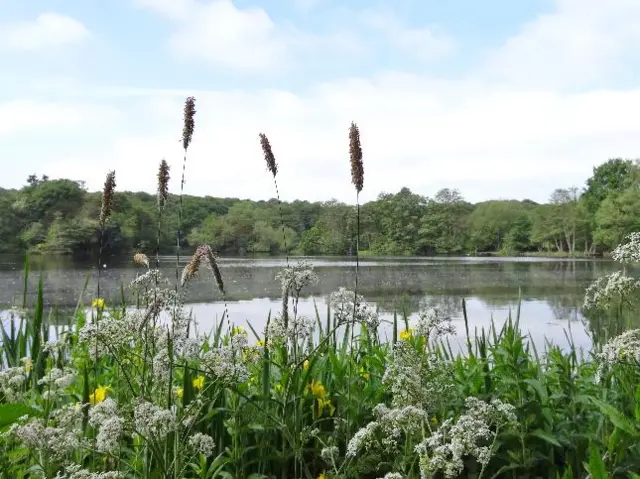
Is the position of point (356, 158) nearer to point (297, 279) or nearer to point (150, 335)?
point (297, 279)

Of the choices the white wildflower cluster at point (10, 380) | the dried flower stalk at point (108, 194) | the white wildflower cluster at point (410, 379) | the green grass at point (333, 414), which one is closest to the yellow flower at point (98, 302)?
the green grass at point (333, 414)

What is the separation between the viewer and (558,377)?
300 cm

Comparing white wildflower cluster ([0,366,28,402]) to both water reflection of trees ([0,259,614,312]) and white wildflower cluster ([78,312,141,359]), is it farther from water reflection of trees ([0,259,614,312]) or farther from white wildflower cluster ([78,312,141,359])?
water reflection of trees ([0,259,614,312])

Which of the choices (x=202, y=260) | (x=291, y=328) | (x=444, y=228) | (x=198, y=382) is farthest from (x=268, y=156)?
(x=444, y=228)

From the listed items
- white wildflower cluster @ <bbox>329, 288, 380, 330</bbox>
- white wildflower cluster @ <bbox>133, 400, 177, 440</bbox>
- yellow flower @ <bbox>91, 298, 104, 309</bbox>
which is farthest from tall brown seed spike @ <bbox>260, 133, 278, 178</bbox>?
yellow flower @ <bbox>91, 298, 104, 309</bbox>

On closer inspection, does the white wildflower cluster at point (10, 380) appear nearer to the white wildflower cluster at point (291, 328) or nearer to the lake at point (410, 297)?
the white wildflower cluster at point (291, 328)

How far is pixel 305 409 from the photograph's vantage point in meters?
2.81

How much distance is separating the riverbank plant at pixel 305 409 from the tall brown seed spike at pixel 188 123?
11 millimetres

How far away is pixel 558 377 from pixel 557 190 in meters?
96.7

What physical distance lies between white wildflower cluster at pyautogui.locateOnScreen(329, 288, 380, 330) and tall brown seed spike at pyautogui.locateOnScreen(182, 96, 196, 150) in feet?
2.66

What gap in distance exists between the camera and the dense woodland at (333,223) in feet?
82.6

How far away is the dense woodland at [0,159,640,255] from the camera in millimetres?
25172

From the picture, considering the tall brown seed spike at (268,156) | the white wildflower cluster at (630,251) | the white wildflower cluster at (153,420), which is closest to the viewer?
the white wildflower cluster at (153,420)

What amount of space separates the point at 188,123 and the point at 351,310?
3.20ft
